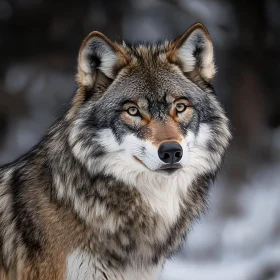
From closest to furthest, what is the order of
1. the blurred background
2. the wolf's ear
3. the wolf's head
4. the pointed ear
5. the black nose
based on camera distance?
the black nose → the wolf's head → the wolf's ear → the pointed ear → the blurred background

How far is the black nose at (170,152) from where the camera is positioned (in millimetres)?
3836

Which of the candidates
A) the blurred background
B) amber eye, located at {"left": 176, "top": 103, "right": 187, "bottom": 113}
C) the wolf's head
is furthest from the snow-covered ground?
amber eye, located at {"left": 176, "top": 103, "right": 187, "bottom": 113}

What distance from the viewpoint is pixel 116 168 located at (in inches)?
163

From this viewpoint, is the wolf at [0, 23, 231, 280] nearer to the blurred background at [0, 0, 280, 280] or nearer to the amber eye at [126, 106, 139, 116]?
the amber eye at [126, 106, 139, 116]

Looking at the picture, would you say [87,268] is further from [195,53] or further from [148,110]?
[195,53]

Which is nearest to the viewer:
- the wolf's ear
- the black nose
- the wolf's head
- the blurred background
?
the black nose

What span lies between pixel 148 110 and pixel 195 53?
546mm

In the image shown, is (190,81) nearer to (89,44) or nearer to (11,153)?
(89,44)

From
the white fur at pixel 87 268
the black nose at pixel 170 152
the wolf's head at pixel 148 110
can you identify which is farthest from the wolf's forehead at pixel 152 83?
the white fur at pixel 87 268

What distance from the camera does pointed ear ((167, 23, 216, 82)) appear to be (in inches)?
168

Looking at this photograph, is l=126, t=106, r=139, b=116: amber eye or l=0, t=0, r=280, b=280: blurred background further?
l=0, t=0, r=280, b=280: blurred background

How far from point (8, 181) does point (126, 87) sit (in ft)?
3.31

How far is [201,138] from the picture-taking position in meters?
4.25

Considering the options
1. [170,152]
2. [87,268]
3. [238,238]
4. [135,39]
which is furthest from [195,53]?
[135,39]
